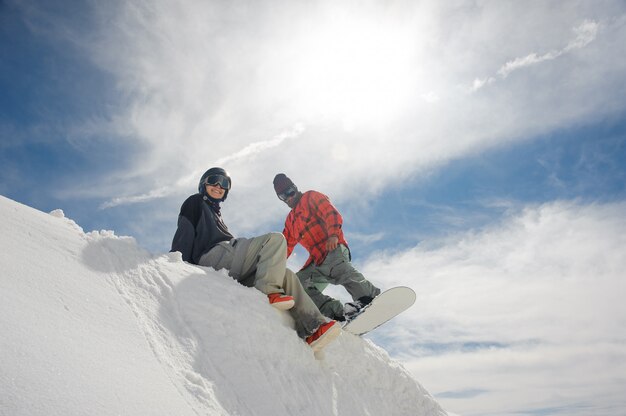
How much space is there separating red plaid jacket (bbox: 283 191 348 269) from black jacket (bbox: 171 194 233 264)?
2471 millimetres

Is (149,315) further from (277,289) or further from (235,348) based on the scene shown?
(277,289)

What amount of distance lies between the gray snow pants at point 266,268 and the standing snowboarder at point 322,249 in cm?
151

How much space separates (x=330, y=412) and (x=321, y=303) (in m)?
2.54

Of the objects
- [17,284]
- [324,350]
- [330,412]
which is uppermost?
[324,350]

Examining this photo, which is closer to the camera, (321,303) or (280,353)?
(280,353)

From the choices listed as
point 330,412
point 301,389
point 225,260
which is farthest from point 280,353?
point 225,260

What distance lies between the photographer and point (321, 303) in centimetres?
742

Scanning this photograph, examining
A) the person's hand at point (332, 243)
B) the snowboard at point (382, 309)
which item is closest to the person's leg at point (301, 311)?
the snowboard at point (382, 309)

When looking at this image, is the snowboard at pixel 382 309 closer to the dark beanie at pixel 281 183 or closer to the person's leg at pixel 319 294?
the person's leg at pixel 319 294

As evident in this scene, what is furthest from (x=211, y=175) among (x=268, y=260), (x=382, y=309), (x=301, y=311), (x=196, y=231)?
(x=382, y=309)

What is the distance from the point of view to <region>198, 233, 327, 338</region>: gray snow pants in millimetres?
5672

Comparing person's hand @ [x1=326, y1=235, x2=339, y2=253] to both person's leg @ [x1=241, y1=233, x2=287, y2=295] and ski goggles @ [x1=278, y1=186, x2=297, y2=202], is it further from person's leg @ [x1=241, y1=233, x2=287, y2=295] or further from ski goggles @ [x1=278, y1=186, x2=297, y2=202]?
person's leg @ [x1=241, y1=233, x2=287, y2=295]

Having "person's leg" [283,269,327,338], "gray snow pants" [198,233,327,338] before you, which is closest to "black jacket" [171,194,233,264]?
"gray snow pants" [198,233,327,338]

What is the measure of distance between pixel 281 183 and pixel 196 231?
10.1ft
